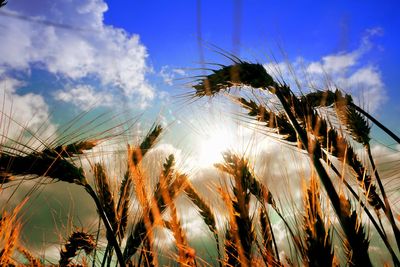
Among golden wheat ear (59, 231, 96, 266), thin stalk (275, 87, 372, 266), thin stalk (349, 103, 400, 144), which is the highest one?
thin stalk (349, 103, 400, 144)

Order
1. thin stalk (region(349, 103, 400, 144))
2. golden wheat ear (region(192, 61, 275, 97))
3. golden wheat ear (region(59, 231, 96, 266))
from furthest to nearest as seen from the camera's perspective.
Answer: golden wheat ear (region(59, 231, 96, 266)) < thin stalk (region(349, 103, 400, 144)) < golden wheat ear (region(192, 61, 275, 97))

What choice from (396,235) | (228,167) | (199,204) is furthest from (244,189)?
(199,204)

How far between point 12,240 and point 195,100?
1.95 m

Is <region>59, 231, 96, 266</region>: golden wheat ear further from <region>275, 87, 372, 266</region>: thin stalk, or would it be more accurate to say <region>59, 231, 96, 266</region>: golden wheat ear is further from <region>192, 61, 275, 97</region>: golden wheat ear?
<region>275, 87, 372, 266</region>: thin stalk

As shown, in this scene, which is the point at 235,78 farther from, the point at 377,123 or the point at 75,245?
the point at 75,245

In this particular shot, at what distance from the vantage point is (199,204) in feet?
12.3

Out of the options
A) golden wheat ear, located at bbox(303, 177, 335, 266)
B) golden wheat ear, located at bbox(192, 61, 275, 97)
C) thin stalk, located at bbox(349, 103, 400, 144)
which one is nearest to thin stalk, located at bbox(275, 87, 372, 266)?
golden wheat ear, located at bbox(303, 177, 335, 266)

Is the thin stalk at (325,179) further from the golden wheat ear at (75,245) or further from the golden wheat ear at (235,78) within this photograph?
the golden wheat ear at (75,245)

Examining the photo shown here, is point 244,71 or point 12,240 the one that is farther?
point 12,240

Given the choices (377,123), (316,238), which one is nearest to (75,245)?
(316,238)

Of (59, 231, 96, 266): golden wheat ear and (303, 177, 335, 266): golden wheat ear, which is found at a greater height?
(303, 177, 335, 266): golden wheat ear

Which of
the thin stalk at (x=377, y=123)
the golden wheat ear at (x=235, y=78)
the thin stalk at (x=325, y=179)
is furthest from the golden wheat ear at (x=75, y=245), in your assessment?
the thin stalk at (x=377, y=123)

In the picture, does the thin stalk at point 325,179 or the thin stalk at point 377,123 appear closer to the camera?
the thin stalk at point 325,179

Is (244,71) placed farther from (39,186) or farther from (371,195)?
(39,186)
